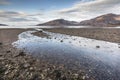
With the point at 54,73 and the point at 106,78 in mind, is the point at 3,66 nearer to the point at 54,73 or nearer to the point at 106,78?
the point at 54,73

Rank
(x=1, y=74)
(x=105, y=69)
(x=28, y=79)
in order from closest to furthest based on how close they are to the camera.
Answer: (x=28, y=79) < (x=1, y=74) < (x=105, y=69)

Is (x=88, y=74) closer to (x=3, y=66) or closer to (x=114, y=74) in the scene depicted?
(x=114, y=74)

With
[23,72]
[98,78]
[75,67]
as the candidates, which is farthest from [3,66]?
[98,78]

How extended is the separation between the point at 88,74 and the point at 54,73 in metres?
3.36

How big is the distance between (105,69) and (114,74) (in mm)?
1319

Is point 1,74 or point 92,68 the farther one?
point 92,68

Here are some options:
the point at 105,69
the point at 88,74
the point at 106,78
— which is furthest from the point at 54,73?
the point at 105,69

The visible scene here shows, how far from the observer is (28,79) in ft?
34.3

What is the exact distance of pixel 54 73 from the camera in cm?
1151

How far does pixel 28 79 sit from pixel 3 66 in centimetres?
→ 422

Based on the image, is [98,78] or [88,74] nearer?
[98,78]

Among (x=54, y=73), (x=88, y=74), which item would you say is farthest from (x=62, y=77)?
(x=88, y=74)

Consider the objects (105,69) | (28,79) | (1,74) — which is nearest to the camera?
(28,79)

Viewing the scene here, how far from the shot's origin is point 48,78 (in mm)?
10656
